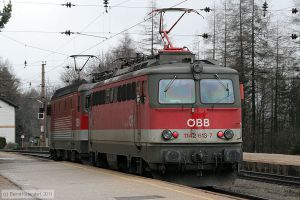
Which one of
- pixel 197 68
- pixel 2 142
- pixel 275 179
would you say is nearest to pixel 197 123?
pixel 197 68

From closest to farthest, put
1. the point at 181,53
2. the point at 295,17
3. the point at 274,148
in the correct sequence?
the point at 181,53, the point at 295,17, the point at 274,148

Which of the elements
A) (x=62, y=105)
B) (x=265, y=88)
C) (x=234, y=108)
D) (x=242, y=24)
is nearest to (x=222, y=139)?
(x=234, y=108)

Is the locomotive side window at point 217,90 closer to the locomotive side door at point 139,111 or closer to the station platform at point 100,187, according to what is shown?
the locomotive side door at point 139,111

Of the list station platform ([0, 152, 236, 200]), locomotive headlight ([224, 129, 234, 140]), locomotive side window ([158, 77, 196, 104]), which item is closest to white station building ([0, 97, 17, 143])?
station platform ([0, 152, 236, 200])

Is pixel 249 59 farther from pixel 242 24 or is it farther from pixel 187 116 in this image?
pixel 187 116

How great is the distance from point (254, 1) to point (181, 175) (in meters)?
33.9

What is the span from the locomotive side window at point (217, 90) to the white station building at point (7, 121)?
7274cm

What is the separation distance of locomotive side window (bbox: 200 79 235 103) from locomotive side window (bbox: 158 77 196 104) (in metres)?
0.30

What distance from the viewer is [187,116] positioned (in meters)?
14.5

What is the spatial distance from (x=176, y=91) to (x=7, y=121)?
73.7 metres

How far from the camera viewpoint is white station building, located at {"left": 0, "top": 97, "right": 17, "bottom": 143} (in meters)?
84.4

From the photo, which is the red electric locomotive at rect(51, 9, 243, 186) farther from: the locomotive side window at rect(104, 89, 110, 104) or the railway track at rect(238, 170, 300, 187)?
the railway track at rect(238, 170, 300, 187)

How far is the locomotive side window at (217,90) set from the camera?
1474 centimetres

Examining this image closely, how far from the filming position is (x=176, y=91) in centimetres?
1462
